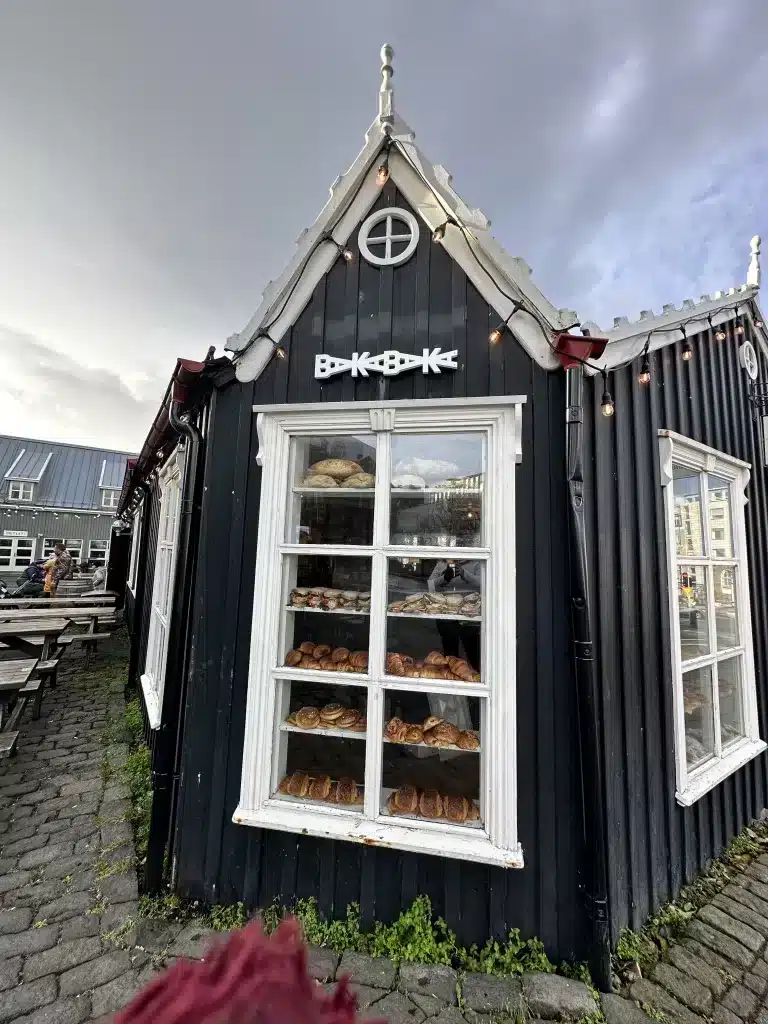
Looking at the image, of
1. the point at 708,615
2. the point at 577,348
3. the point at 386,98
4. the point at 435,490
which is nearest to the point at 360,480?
the point at 435,490

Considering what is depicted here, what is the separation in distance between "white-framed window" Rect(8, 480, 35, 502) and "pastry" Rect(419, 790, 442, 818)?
1228 inches

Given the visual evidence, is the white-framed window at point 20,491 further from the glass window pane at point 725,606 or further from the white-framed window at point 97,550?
the glass window pane at point 725,606

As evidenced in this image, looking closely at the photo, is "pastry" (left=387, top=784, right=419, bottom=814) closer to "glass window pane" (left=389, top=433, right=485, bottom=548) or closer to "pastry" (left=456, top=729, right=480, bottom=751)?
"pastry" (left=456, top=729, right=480, bottom=751)

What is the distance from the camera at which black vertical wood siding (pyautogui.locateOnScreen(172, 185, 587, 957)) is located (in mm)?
2314

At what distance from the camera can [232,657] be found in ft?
8.86

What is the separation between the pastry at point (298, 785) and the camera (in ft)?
8.57

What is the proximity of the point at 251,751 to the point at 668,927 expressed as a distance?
2.65 metres

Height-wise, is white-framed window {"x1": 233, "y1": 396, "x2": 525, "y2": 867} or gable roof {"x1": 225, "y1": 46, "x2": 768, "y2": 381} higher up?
gable roof {"x1": 225, "y1": 46, "x2": 768, "y2": 381}

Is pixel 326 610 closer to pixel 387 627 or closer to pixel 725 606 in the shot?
pixel 387 627

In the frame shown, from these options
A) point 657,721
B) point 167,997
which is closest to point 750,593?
point 657,721

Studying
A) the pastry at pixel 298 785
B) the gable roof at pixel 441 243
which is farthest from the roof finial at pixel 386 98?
the pastry at pixel 298 785

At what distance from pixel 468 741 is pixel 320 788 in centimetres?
94

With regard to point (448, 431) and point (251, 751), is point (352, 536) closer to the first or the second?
point (448, 431)

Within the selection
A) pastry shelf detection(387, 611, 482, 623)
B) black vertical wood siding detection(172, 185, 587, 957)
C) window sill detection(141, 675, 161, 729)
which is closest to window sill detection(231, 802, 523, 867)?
black vertical wood siding detection(172, 185, 587, 957)
